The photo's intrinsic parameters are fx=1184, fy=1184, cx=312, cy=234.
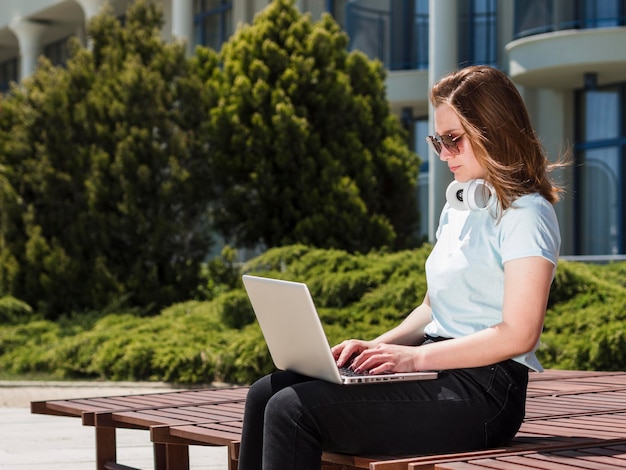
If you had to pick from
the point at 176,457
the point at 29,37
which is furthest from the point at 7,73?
the point at 176,457

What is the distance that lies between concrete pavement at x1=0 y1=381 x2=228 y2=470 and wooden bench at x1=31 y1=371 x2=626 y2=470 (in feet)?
5.63

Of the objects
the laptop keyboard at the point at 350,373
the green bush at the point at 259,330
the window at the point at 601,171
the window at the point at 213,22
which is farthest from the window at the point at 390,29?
the laptop keyboard at the point at 350,373

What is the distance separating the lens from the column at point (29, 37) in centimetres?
2961

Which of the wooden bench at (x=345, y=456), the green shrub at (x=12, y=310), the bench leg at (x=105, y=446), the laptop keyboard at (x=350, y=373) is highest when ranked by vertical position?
the laptop keyboard at (x=350, y=373)

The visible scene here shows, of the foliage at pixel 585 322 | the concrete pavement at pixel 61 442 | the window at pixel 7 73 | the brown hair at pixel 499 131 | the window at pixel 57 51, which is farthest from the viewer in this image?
the window at pixel 7 73

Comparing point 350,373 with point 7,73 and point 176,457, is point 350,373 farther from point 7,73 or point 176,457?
point 7,73

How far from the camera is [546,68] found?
17047 mm

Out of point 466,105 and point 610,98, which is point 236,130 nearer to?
point 610,98

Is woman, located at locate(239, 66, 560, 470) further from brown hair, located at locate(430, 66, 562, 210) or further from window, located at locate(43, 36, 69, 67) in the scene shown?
window, located at locate(43, 36, 69, 67)

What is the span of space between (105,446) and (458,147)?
2473 millimetres

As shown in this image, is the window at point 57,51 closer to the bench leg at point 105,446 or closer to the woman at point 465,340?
the bench leg at point 105,446

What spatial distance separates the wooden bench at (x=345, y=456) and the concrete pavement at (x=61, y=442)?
1717 mm

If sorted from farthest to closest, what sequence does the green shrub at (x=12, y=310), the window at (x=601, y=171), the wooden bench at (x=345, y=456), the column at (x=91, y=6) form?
the column at (x=91, y=6), the window at (x=601, y=171), the green shrub at (x=12, y=310), the wooden bench at (x=345, y=456)

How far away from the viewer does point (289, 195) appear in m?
15.6
